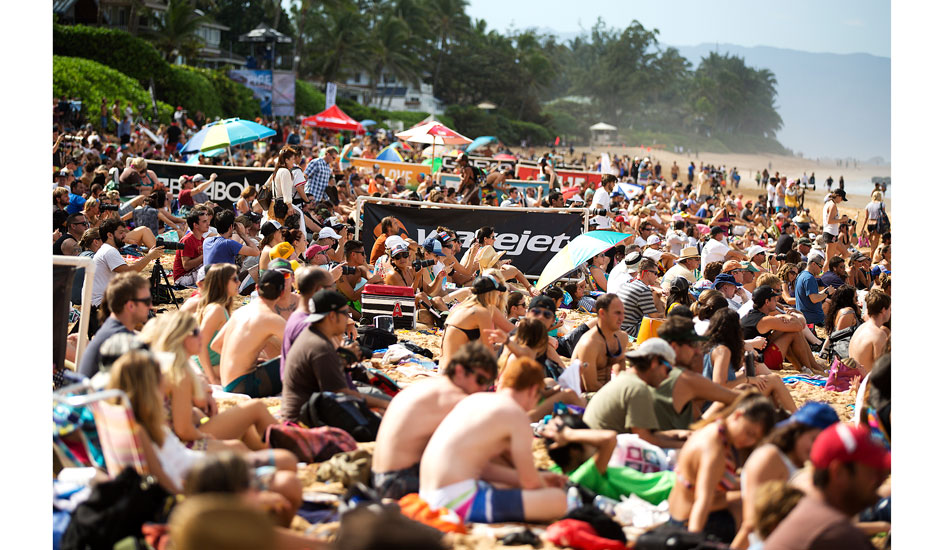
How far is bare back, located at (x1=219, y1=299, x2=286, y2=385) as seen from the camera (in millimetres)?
6164

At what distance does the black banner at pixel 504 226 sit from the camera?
11.8 metres

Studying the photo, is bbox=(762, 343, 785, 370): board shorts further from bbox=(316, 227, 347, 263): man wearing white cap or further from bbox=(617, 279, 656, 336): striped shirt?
bbox=(316, 227, 347, 263): man wearing white cap

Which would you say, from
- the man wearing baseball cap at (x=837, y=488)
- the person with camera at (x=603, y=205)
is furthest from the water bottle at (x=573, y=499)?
the person with camera at (x=603, y=205)

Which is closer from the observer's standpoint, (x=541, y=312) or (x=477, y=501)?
(x=477, y=501)

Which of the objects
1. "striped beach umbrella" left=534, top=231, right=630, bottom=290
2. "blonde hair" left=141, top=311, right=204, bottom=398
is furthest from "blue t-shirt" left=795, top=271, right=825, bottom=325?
"blonde hair" left=141, top=311, right=204, bottom=398

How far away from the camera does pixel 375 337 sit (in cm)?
849

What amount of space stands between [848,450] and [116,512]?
2.80 meters

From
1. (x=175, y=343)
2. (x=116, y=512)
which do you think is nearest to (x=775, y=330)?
(x=175, y=343)

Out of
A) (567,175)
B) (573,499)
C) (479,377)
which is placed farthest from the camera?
(567,175)

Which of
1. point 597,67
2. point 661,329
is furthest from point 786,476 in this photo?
point 597,67

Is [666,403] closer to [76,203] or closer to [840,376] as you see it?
[840,376]

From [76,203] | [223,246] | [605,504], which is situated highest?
[76,203]

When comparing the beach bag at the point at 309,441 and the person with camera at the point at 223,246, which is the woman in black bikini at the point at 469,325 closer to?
the beach bag at the point at 309,441

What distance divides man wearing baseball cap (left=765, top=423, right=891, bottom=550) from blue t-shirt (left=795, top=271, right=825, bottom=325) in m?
6.57
